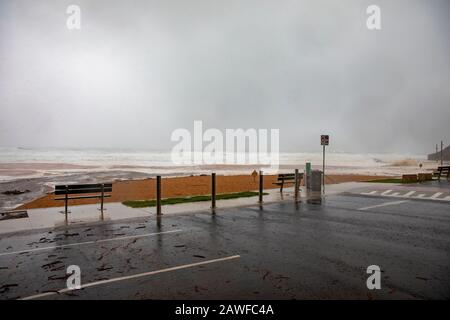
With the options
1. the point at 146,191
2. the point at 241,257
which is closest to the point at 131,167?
the point at 146,191

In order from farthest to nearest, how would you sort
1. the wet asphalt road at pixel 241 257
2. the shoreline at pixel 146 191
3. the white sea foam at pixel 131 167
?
the white sea foam at pixel 131 167 → the shoreline at pixel 146 191 → the wet asphalt road at pixel 241 257

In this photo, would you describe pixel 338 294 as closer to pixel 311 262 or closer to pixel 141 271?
pixel 311 262

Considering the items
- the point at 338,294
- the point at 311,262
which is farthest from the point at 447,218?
the point at 338,294

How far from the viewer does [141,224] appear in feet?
31.0

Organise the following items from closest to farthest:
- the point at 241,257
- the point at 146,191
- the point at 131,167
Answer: the point at 241,257 → the point at 146,191 → the point at 131,167

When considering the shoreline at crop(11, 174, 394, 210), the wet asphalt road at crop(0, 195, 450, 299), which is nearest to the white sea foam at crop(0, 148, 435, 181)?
the shoreline at crop(11, 174, 394, 210)

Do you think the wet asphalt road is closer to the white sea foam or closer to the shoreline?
the shoreline

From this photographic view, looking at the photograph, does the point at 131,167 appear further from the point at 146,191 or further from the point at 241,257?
the point at 241,257

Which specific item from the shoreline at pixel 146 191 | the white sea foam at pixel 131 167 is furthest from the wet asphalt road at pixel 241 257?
the white sea foam at pixel 131 167

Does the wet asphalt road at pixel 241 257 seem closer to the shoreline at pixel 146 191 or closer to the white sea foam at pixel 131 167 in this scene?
the shoreline at pixel 146 191

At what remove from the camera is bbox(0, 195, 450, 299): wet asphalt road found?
4754mm

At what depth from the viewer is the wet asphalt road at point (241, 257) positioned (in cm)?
475

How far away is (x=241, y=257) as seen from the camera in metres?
6.32
